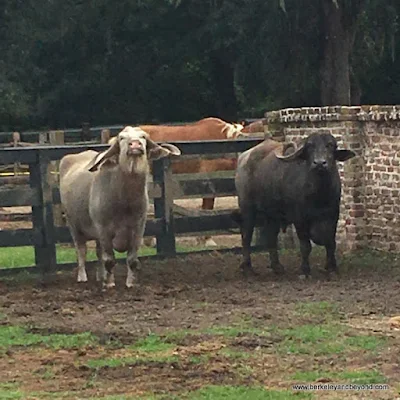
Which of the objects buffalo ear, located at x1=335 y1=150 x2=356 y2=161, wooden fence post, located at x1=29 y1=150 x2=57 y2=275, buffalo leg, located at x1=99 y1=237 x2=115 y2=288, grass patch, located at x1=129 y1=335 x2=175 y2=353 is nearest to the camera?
grass patch, located at x1=129 y1=335 x2=175 y2=353

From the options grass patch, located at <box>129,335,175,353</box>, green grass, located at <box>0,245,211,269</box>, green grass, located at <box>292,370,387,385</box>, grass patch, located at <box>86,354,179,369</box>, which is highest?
green grass, located at <box>292,370,387,385</box>

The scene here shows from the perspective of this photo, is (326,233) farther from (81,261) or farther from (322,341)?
(322,341)

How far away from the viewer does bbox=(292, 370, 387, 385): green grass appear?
712 centimetres

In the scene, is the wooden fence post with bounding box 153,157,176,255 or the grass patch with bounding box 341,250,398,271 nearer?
the grass patch with bounding box 341,250,398,271

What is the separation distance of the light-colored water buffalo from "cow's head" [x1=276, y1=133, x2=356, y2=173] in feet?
4.37

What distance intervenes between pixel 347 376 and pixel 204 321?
7.95ft

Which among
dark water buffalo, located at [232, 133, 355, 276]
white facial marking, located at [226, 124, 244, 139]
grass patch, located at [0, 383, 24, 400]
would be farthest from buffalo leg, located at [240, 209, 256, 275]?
grass patch, located at [0, 383, 24, 400]

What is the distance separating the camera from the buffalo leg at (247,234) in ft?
42.8

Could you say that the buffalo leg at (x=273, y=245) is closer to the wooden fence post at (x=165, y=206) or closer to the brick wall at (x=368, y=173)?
the wooden fence post at (x=165, y=206)

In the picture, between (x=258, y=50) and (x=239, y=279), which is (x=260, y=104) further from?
(x=239, y=279)

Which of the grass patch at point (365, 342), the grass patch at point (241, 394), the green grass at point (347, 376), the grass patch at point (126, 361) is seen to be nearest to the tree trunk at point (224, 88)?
the grass patch at point (365, 342)

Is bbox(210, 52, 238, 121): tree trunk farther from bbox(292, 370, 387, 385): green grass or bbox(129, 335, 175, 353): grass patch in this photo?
bbox(292, 370, 387, 385): green grass

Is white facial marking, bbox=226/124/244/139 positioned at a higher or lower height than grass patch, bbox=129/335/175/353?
higher

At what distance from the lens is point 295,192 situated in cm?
1239
